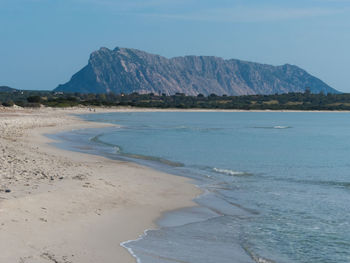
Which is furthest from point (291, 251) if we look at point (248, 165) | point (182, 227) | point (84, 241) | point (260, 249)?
point (248, 165)

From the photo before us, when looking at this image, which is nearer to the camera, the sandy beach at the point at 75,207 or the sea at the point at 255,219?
the sandy beach at the point at 75,207

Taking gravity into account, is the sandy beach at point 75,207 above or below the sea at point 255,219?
above

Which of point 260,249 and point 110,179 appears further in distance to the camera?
point 110,179

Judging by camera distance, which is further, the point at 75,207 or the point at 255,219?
the point at 255,219

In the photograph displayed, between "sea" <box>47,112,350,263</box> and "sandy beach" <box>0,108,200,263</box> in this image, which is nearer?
"sandy beach" <box>0,108,200,263</box>

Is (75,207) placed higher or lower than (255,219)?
higher

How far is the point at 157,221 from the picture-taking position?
41.4 feet

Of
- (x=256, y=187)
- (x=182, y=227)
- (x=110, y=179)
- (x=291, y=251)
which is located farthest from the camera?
(x=256, y=187)

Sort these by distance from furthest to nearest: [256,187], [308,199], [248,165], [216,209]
→ [248,165] < [256,187] < [308,199] < [216,209]

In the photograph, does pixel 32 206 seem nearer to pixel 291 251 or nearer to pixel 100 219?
pixel 100 219

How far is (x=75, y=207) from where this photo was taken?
1239 centimetres

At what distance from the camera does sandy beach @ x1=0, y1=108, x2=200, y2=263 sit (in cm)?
888

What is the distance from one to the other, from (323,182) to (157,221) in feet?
37.8

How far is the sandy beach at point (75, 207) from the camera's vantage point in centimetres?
888
